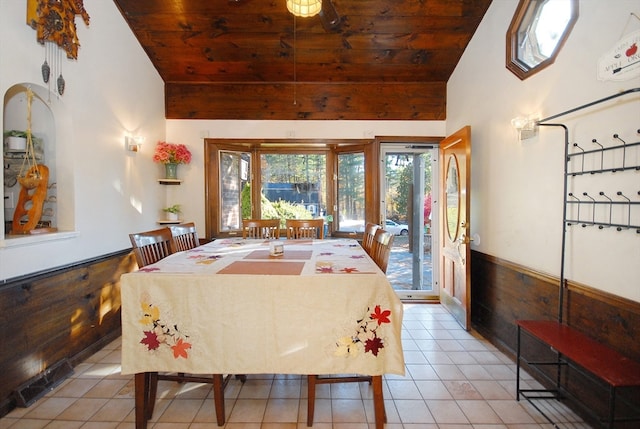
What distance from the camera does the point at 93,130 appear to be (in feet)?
8.86

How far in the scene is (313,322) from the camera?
5.57 ft

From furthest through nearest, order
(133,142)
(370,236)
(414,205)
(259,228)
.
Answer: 1. (414,205)
2. (259,228)
3. (133,142)
4. (370,236)

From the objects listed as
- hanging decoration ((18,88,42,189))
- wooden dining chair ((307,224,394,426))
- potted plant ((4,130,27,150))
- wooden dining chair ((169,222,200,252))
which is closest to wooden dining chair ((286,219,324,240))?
wooden dining chair ((307,224,394,426))

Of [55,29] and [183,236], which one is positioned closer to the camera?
[55,29]

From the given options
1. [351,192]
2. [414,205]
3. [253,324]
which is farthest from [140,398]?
[414,205]

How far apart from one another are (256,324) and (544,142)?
2248mm

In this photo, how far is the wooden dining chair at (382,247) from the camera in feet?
6.68

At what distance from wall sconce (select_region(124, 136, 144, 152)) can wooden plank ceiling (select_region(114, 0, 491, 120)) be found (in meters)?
0.81

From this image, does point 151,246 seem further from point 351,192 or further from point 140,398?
point 351,192

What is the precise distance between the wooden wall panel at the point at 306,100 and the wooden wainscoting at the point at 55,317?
6.60 ft

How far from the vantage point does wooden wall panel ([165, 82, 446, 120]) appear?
394 cm

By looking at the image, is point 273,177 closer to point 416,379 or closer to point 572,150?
point 416,379

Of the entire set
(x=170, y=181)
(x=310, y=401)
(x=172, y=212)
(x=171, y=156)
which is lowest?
(x=310, y=401)

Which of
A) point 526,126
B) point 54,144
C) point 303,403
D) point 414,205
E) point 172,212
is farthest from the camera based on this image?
point 414,205
